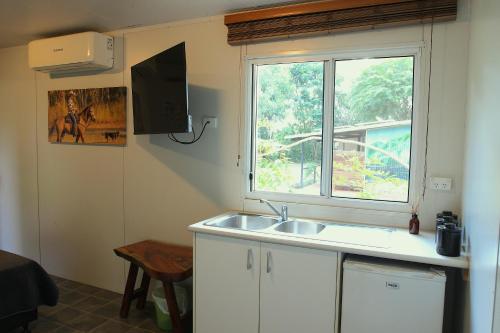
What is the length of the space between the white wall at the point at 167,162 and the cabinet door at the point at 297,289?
738mm

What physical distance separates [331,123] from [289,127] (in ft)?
1.14

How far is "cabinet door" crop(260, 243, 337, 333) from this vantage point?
209 centimetres

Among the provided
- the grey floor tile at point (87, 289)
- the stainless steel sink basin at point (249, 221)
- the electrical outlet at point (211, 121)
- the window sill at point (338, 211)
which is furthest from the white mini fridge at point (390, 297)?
the grey floor tile at point (87, 289)

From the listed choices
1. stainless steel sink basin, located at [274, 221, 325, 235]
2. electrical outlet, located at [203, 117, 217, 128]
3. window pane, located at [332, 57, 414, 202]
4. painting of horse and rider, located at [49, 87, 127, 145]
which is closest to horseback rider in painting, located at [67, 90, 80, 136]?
painting of horse and rider, located at [49, 87, 127, 145]

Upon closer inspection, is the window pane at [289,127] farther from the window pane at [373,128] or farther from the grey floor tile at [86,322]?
the grey floor tile at [86,322]

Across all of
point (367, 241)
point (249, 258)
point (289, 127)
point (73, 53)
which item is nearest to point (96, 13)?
point (73, 53)

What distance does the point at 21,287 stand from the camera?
262cm

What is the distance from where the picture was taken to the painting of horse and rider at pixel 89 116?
339 cm

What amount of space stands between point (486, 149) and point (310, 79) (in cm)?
153

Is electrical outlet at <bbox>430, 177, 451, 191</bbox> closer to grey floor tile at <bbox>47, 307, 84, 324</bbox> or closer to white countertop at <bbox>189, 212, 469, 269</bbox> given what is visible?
white countertop at <bbox>189, 212, 469, 269</bbox>

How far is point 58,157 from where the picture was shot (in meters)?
3.82

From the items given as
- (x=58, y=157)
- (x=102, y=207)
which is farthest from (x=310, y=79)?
(x=58, y=157)

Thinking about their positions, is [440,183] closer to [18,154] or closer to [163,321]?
[163,321]

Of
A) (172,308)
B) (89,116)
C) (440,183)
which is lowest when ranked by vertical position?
(172,308)
